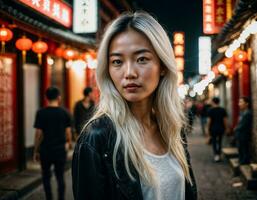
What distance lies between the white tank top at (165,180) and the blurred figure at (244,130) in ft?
27.6

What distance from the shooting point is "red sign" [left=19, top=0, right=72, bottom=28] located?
8.55 metres

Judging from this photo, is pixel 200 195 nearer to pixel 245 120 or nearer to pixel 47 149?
pixel 245 120

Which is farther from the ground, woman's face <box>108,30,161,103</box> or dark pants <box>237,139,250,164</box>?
woman's face <box>108,30,161,103</box>

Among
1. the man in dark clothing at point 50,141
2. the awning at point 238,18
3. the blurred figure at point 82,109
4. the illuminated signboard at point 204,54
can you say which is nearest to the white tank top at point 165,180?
the man in dark clothing at point 50,141

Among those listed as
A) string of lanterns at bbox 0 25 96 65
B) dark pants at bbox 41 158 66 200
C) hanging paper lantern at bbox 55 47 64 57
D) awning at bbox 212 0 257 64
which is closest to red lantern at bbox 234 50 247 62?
awning at bbox 212 0 257 64

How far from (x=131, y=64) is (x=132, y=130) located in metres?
0.39

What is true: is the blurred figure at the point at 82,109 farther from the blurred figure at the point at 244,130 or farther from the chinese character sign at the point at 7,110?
the blurred figure at the point at 244,130

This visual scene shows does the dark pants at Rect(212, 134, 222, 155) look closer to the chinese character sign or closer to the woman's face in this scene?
the chinese character sign

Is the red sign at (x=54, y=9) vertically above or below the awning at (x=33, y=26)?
above

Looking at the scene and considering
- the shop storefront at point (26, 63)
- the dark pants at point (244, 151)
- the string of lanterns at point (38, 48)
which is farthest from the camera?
the dark pants at point (244, 151)

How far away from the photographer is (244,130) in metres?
10.5

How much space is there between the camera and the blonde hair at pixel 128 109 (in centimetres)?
217

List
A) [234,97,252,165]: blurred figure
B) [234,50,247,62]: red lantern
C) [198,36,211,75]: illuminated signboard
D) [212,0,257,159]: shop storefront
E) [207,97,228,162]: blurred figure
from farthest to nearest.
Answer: [198,36,211,75]: illuminated signboard, [207,97,228,162]: blurred figure, [234,50,247,62]: red lantern, [234,97,252,165]: blurred figure, [212,0,257,159]: shop storefront

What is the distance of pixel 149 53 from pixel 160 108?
524 millimetres
